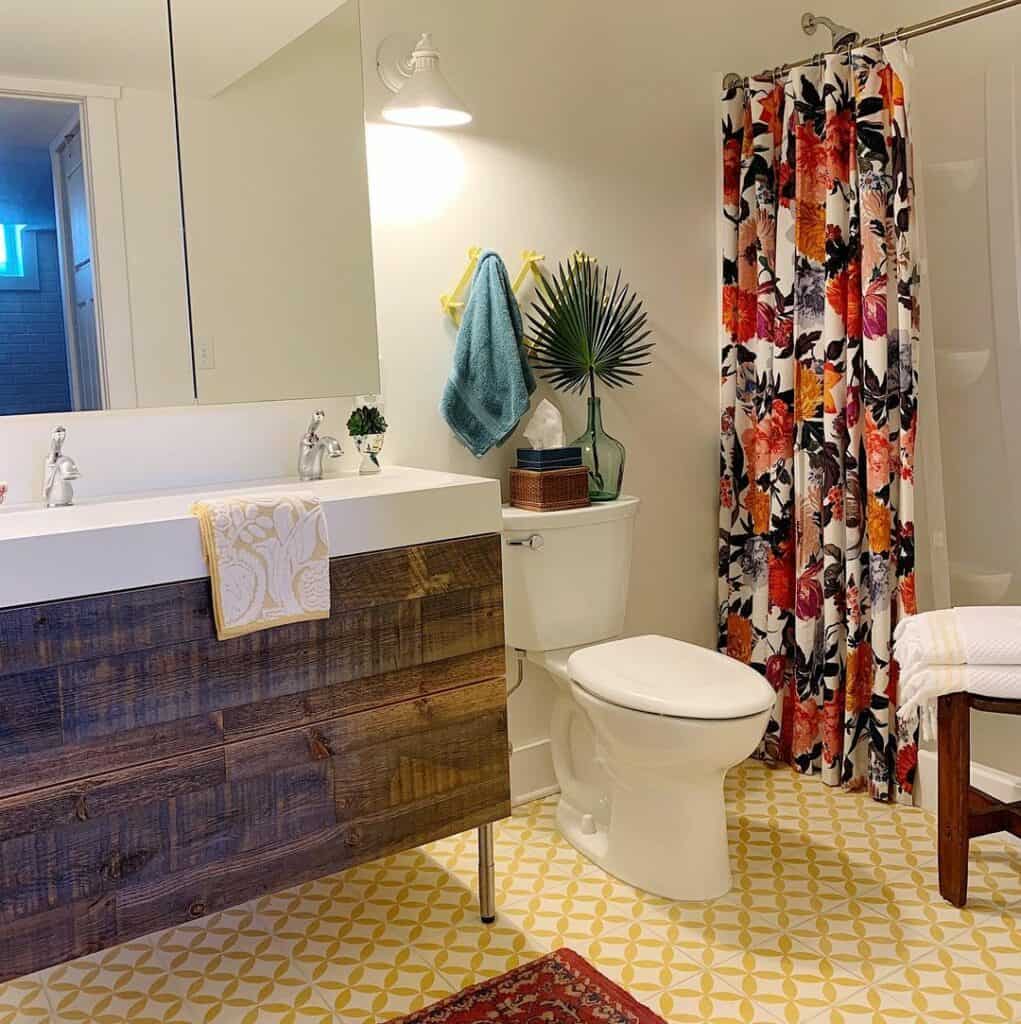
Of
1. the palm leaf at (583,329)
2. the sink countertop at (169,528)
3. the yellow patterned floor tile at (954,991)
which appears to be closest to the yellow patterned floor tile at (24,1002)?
the sink countertop at (169,528)

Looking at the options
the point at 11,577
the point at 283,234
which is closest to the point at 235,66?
the point at 283,234

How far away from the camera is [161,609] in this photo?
6.07 ft

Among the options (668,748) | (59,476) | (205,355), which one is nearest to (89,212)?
(205,355)

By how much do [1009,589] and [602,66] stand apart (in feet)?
5.77

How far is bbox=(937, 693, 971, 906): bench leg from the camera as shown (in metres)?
2.26

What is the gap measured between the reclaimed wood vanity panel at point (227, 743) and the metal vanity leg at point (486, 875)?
5 cm

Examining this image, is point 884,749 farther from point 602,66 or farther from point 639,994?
point 602,66

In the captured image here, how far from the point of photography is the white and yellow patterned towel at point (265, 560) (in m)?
1.88

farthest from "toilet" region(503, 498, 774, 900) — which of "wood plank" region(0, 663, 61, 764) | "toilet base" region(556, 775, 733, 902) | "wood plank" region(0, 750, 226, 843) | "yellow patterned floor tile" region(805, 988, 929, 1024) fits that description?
"wood plank" region(0, 663, 61, 764)

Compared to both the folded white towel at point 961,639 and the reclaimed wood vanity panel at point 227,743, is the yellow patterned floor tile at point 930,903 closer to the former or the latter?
the folded white towel at point 961,639

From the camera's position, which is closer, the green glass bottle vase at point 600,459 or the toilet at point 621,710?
the toilet at point 621,710

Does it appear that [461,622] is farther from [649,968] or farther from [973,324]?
[973,324]

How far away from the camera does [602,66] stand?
2848 millimetres

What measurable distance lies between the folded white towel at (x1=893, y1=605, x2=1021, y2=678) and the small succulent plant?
1215mm
